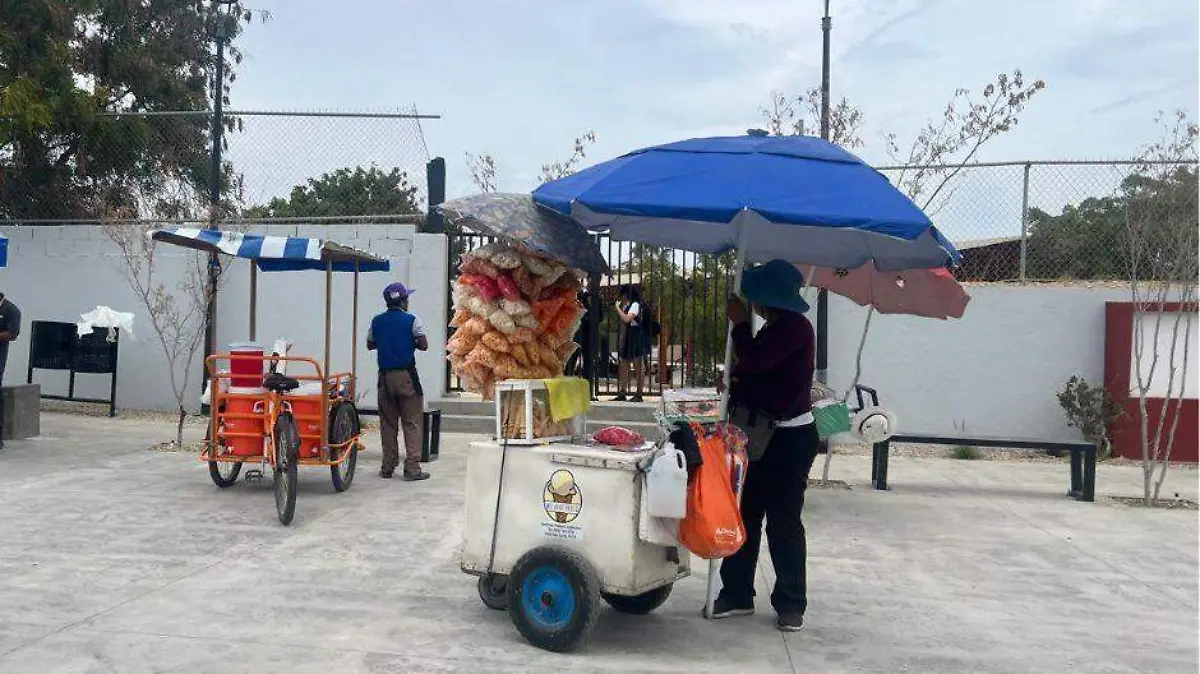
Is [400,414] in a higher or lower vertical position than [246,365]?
lower

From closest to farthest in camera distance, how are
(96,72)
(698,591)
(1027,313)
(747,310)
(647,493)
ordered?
(647,493), (747,310), (698,591), (1027,313), (96,72)

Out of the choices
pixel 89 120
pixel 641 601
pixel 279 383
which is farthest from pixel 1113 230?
pixel 89 120

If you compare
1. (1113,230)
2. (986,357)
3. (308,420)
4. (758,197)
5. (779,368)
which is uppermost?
(1113,230)

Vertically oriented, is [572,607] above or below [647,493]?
below

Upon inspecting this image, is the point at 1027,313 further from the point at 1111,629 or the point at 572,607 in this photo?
the point at 572,607

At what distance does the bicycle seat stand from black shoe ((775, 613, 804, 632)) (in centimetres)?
426

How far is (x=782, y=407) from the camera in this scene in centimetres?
488

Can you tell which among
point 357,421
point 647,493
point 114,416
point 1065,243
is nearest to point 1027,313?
point 1065,243

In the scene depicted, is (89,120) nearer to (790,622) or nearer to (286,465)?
(286,465)

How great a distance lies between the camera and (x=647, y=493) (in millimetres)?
4453

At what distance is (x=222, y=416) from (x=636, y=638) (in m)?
4.39

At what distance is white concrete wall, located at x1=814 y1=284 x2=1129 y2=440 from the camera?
11383 mm

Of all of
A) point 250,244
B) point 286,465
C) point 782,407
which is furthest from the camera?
point 250,244

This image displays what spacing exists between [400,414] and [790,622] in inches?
186
